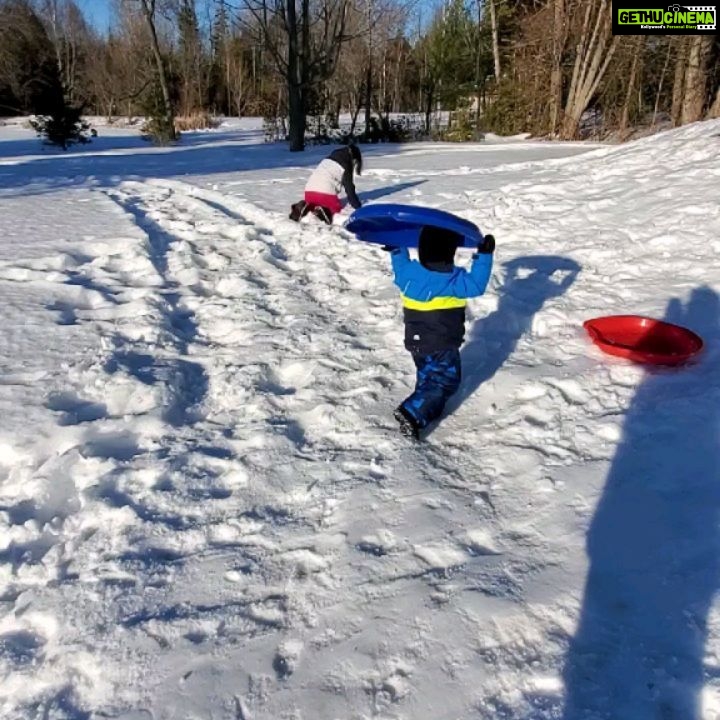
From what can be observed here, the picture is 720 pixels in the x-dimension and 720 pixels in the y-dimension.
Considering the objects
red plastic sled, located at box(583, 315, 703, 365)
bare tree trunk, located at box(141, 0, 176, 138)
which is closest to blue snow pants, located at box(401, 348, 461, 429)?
red plastic sled, located at box(583, 315, 703, 365)

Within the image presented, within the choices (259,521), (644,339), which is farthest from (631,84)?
(259,521)

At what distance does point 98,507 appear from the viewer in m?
2.66

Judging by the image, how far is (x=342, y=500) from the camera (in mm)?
2791

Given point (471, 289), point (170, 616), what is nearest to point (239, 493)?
point (170, 616)

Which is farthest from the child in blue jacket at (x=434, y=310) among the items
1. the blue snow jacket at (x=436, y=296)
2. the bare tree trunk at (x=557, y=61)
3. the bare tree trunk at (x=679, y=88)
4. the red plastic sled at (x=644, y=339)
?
the bare tree trunk at (x=557, y=61)

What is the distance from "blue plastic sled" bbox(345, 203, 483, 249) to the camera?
3209 mm

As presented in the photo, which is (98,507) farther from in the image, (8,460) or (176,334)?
(176,334)

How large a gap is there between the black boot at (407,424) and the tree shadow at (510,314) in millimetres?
375

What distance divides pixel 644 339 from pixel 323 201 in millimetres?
4344

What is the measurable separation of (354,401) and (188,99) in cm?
4152

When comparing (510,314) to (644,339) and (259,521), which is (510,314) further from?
(259,521)

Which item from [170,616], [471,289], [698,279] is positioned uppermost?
[471,289]

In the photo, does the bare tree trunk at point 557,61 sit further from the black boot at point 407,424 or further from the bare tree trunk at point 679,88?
the black boot at point 407,424

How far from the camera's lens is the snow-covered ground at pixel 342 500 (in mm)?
1950
